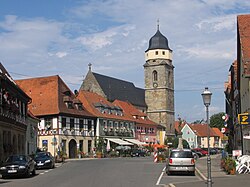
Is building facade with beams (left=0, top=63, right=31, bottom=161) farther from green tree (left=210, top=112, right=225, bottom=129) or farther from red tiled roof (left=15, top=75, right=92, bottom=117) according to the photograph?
green tree (left=210, top=112, right=225, bottom=129)

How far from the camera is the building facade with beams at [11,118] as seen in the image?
39.4 meters

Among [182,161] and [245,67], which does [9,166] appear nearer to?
[182,161]

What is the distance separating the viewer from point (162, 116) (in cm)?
11838

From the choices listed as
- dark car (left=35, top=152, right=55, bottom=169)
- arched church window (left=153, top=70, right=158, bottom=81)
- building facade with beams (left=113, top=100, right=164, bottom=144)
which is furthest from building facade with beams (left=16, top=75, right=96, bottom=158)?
arched church window (left=153, top=70, right=158, bottom=81)

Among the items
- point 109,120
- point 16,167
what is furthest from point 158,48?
point 16,167

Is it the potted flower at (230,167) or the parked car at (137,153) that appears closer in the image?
the potted flower at (230,167)

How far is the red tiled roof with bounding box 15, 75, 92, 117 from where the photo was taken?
6856 cm

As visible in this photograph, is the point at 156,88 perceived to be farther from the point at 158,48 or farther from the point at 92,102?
the point at 92,102

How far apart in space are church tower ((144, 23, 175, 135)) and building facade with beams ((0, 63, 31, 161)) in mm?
70372

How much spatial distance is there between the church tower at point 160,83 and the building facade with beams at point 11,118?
70372 mm

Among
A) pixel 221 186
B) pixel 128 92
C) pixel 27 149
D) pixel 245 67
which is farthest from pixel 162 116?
pixel 221 186

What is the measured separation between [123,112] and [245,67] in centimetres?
6691

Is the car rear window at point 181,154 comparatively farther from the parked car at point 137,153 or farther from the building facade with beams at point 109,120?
the building facade with beams at point 109,120

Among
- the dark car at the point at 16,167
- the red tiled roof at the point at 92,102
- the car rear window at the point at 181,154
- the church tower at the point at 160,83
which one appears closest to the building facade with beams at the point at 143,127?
the church tower at the point at 160,83
